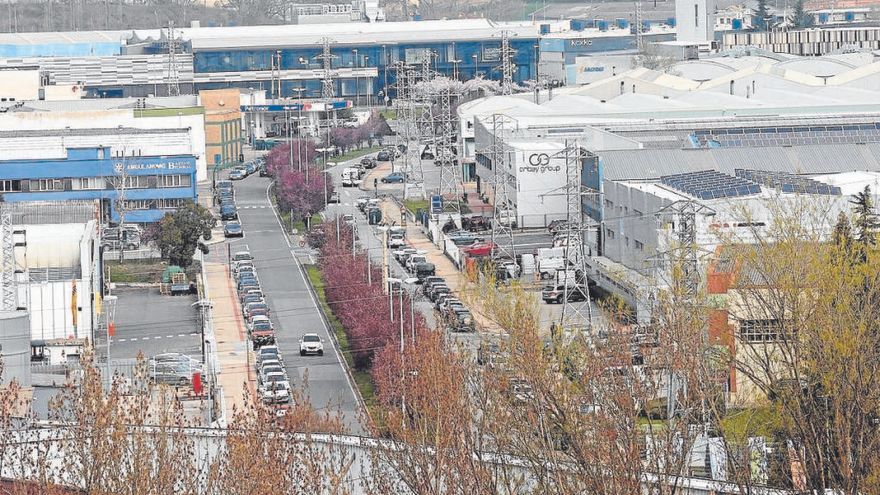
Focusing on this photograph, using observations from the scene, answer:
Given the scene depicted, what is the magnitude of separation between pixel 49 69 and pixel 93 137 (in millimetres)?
12339

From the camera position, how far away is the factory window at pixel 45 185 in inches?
711

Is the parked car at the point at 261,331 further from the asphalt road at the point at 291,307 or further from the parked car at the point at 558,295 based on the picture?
the parked car at the point at 558,295

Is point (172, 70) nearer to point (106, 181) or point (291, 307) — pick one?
point (106, 181)

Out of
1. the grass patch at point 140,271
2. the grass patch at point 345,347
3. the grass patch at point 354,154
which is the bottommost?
→ the grass patch at point 345,347

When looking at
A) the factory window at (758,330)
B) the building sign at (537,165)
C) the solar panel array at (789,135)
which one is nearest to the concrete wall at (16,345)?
the factory window at (758,330)

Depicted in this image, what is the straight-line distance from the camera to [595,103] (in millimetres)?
23906

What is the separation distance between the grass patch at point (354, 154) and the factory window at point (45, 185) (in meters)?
7.02

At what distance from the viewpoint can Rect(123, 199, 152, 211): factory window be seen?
18.2 metres

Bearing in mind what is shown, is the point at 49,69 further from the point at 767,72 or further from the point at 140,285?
the point at 140,285

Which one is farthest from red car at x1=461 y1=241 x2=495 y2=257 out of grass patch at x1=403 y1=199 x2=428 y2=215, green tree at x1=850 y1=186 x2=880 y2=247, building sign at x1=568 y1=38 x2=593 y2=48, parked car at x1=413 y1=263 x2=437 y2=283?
building sign at x1=568 y1=38 x2=593 y2=48

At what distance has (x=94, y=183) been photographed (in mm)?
18219

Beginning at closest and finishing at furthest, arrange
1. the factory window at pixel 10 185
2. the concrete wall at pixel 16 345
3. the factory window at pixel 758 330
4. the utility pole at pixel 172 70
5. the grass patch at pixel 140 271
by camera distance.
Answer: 1. the factory window at pixel 758 330
2. the concrete wall at pixel 16 345
3. the grass patch at pixel 140 271
4. the factory window at pixel 10 185
5. the utility pole at pixel 172 70

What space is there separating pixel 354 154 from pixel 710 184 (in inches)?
473

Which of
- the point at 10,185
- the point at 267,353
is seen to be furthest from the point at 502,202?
the point at 267,353
